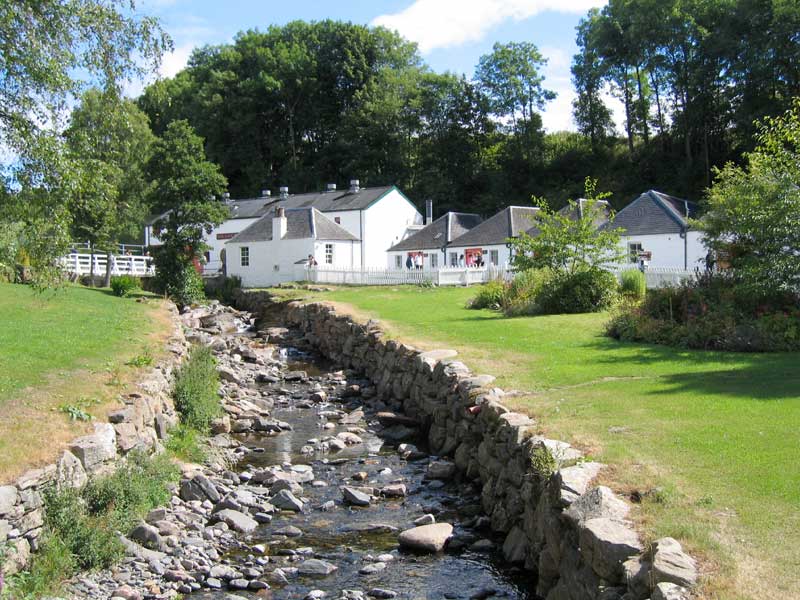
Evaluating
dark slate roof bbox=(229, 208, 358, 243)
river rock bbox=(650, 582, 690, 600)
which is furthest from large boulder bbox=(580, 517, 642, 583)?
dark slate roof bbox=(229, 208, 358, 243)

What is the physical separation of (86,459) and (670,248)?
123 ft

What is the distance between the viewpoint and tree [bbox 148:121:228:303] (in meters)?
36.5

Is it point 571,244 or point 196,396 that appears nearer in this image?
point 196,396

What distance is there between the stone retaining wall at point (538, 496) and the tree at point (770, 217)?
7.13 meters

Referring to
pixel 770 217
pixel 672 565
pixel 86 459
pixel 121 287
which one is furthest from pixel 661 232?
pixel 672 565

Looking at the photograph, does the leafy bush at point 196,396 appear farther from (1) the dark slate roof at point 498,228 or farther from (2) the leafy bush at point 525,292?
(1) the dark slate roof at point 498,228

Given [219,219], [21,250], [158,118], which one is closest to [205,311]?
[219,219]

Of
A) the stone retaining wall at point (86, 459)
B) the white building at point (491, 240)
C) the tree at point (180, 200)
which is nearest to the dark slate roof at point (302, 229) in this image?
the white building at point (491, 240)

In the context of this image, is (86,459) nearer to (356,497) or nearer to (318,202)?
(356,497)

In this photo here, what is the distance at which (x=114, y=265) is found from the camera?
46.7m

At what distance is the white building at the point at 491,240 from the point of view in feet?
156

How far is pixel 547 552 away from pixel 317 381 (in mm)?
14193

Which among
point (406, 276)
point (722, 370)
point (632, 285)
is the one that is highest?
point (406, 276)

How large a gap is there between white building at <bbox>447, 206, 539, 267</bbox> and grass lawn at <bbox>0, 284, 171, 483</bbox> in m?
27.2
